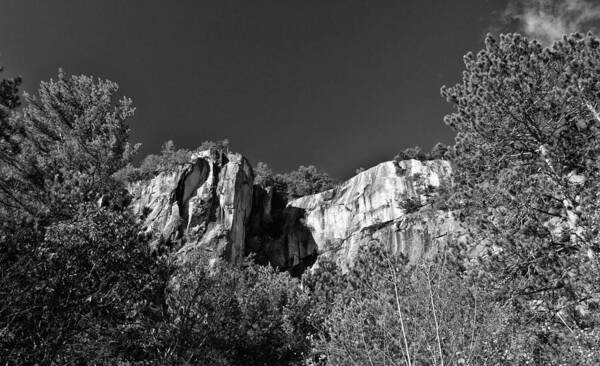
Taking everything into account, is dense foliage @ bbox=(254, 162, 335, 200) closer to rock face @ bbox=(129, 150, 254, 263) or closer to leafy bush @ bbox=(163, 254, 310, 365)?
rock face @ bbox=(129, 150, 254, 263)

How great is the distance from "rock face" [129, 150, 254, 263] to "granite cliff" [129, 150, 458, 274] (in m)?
0.08

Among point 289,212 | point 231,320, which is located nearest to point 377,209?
point 289,212

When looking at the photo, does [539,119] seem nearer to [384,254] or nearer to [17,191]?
[384,254]

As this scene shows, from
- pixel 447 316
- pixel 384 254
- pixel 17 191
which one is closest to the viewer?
pixel 447 316

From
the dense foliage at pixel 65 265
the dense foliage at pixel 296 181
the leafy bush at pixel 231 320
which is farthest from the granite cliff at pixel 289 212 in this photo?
the dense foliage at pixel 65 265

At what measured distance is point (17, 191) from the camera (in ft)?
32.0

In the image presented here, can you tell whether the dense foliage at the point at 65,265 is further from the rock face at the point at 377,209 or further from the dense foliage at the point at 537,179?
the rock face at the point at 377,209

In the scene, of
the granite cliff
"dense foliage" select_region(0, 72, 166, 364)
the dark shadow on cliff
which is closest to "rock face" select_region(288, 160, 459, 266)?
the granite cliff

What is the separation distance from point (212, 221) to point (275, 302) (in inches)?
749

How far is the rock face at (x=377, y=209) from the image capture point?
103 ft

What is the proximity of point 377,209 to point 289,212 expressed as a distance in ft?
33.9

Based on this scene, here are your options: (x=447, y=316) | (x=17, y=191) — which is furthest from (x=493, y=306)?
(x=17, y=191)

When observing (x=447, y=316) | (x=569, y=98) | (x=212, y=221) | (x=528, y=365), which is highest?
(x=212, y=221)

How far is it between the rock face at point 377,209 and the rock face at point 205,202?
25.5ft
